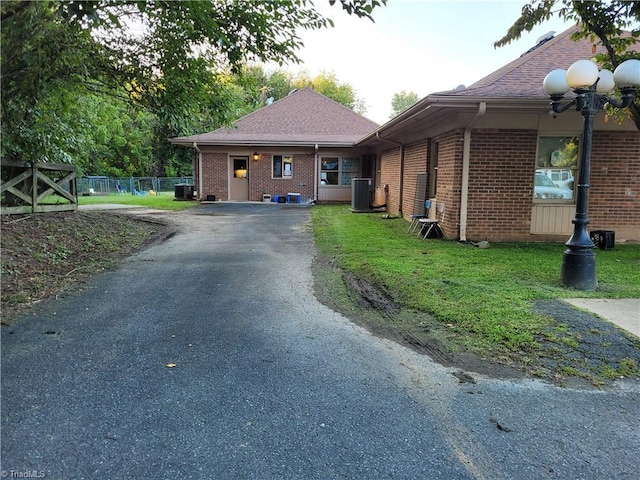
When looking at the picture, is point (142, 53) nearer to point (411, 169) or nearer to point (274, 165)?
point (411, 169)

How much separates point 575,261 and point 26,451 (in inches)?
229

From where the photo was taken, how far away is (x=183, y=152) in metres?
39.3

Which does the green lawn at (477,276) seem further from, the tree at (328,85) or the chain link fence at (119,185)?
the tree at (328,85)

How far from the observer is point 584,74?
5.46 metres

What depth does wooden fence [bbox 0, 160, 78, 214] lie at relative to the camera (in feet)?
30.1

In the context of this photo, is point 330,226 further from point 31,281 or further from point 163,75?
point 31,281

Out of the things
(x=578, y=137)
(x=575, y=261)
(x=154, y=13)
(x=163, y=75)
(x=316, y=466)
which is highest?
(x=154, y=13)

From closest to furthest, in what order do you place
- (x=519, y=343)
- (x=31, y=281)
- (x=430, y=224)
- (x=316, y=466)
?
(x=316, y=466) → (x=519, y=343) → (x=31, y=281) → (x=430, y=224)

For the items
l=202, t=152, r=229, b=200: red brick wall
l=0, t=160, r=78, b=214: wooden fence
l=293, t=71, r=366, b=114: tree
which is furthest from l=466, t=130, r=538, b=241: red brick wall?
l=293, t=71, r=366, b=114: tree

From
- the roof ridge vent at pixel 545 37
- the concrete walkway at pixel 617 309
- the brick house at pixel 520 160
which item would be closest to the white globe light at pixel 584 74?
the brick house at pixel 520 160

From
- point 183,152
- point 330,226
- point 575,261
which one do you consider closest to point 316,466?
point 575,261

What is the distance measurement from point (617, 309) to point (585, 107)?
2585 millimetres

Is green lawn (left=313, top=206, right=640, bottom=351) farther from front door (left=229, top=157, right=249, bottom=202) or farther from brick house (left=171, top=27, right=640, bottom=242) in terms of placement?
front door (left=229, top=157, right=249, bottom=202)

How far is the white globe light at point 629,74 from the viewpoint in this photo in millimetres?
5465
